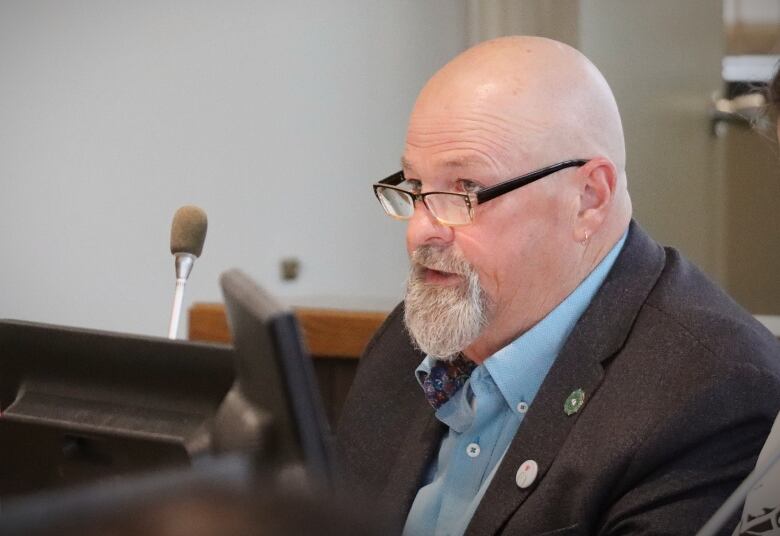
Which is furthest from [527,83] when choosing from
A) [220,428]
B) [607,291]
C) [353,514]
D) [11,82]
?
[11,82]

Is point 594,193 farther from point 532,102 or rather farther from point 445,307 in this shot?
point 445,307

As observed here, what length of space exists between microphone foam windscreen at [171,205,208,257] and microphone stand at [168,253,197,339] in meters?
0.01

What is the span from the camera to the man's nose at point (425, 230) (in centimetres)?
168

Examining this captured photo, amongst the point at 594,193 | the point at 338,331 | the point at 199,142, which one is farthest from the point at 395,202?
the point at 199,142

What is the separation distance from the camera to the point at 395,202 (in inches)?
73.0

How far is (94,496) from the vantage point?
0.70m

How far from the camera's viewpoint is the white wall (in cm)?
386

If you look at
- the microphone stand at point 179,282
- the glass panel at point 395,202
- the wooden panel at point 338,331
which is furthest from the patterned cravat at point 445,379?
the wooden panel at point 338,331

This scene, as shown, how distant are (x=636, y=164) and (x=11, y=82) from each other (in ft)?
6.56

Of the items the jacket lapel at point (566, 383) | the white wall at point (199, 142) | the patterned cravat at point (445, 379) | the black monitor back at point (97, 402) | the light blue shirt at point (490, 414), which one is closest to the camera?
the black monitor back at point (97, 402)

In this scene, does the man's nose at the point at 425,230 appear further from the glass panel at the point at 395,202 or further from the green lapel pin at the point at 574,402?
the green lapel pin at the point at 574,402

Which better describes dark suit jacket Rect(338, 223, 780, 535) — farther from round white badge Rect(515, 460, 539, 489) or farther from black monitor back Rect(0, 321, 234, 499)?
black monitor back Rect(0, 321, 234, 499)

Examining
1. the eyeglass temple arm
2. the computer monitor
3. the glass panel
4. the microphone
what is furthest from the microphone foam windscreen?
the computer monitor

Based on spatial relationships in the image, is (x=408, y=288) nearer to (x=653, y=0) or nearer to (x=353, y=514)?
(x=353, y=514)
